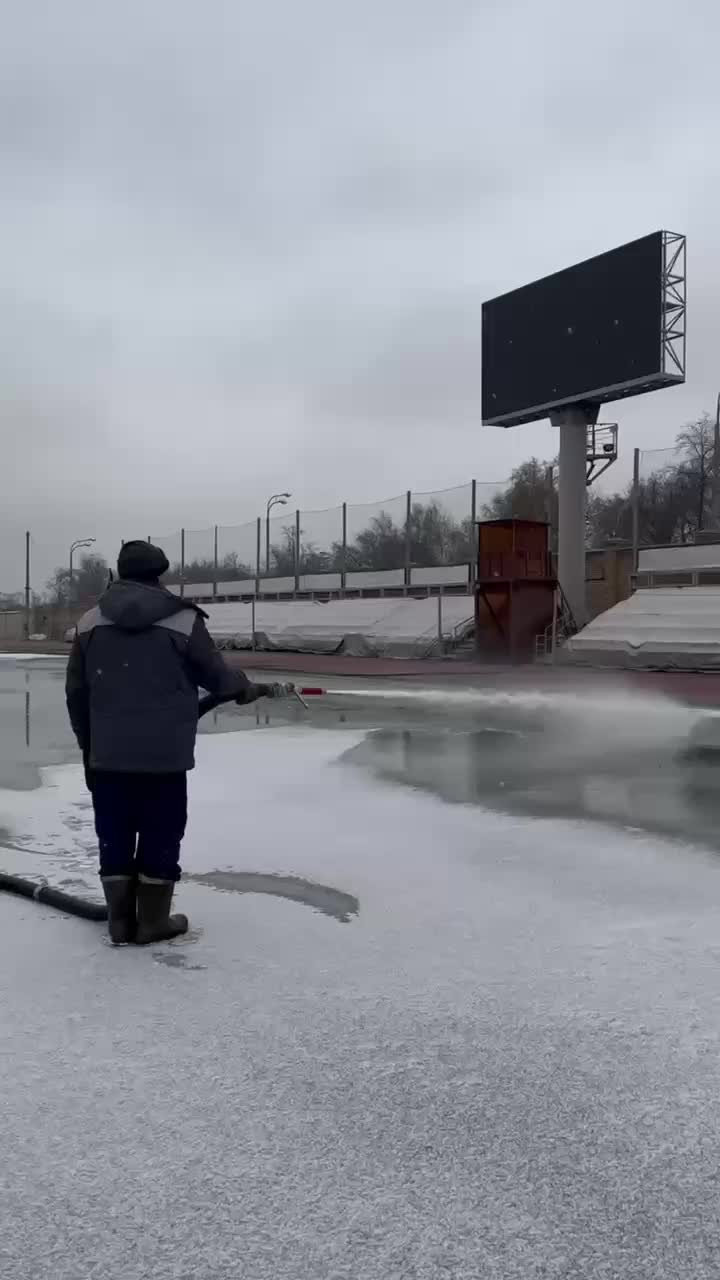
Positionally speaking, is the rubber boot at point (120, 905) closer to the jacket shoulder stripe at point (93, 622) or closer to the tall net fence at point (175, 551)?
the jacket shoulder stripe at point (93, 622)

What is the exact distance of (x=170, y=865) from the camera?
14.9ft

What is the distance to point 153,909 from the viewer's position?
15.2 feet

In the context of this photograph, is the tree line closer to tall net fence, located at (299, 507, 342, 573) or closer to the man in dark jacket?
tall net fence, located at (299, 507, 342, 573)

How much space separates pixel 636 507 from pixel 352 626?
32.6ft

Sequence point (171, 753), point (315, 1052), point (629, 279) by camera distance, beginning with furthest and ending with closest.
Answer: point (629, 279)
point (171, 753)
point (315, 1052)

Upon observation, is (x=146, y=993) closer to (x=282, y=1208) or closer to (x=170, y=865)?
(x=170, y=865)

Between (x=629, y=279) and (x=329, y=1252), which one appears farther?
(x=629, y=279)

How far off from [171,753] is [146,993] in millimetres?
926

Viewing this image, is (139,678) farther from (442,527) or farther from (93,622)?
(442,527)

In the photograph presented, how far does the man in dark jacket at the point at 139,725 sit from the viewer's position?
14.8ft

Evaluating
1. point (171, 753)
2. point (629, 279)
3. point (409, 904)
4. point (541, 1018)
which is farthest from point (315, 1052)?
point (629, 279)

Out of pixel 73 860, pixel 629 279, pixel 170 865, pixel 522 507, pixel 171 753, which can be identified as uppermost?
pixel 629 279

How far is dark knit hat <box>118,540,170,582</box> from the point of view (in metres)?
4.65

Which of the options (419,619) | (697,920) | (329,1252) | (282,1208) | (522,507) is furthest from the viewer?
(522,507)
